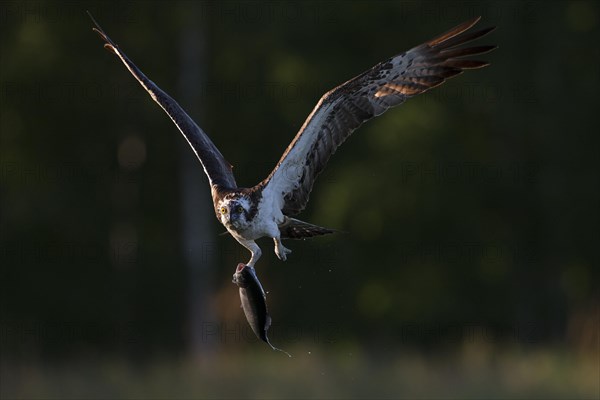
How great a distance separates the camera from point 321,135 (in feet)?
34.8

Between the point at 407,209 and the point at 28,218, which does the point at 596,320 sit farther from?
the point at 28,218

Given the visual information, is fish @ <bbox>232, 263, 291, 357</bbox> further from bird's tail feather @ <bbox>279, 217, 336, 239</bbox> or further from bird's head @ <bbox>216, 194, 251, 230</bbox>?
bird's tail feather @ <bbox>279, 217, 336, 239</bbox>

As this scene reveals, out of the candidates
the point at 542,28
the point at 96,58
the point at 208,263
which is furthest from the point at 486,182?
the point at 96,58

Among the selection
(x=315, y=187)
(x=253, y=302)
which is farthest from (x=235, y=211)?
(x=315, y=187)

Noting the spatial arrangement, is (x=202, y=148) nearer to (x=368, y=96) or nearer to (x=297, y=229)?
(x=297, y=229)

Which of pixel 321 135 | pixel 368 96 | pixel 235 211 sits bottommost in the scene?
pixel 235 211

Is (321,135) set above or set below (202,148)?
below

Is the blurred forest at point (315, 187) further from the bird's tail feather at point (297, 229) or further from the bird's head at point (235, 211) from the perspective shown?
the bird's head at point (235, 211)

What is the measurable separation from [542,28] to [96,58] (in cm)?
699

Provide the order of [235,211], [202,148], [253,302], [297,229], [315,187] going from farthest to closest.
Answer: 1. [315,187]
2. [202,148]
3. [297,229]
4. [235,211]
5. [253,302]

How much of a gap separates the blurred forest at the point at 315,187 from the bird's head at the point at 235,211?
11.5 meters

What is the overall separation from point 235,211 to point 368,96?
134cm

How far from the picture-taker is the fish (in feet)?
30.2

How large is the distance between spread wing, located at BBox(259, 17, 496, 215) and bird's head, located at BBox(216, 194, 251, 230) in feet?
1.14
